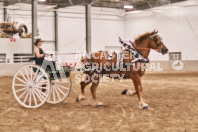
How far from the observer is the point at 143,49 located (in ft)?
21.0

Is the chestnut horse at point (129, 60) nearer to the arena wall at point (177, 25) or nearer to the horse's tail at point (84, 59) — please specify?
the horse's tail at point (84, 59)

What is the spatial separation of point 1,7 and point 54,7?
5.61 metres

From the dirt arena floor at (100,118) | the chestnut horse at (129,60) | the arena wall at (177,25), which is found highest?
the arena wall at (177,25)

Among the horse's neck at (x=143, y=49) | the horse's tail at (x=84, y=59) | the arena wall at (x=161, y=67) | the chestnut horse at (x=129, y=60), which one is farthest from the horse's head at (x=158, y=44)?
the arena wall at (x=161, y=67)

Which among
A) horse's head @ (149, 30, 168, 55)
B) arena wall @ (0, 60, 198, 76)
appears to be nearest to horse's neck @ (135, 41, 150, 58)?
horse's head @ (149, 30, 168, 55)

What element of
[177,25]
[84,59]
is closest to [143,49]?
[84,59]

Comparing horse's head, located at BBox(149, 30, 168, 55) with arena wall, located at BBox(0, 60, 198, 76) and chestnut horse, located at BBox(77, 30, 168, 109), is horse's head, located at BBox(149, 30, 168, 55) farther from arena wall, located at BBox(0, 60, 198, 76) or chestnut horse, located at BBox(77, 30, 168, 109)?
arena wall, located at BBox(0, 60, 198, 76)

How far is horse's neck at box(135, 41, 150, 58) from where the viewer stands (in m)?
6.36

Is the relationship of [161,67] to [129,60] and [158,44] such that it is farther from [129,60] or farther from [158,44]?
[129,60]

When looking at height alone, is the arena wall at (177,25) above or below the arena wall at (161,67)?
above

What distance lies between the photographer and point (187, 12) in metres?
27.2

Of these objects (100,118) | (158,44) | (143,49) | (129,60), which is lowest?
(100,118)

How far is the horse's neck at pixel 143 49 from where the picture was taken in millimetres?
6359

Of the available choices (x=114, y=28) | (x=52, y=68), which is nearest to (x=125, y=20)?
(x=114, y=28)
